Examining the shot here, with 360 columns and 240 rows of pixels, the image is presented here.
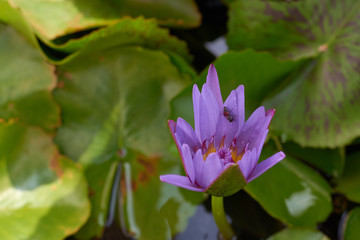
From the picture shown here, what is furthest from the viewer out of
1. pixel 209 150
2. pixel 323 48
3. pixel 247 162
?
pixel 323 48

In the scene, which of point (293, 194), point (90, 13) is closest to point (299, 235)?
point (293, 194)

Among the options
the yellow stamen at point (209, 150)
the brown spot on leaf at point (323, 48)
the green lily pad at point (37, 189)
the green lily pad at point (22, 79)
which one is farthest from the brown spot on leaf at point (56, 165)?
the brown spot on leaf at point (323, 48)

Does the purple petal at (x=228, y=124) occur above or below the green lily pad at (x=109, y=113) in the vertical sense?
above

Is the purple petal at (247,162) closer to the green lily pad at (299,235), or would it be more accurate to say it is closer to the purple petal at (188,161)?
the purple petal at (188,161)

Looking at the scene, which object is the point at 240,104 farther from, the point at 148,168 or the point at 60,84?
the point at 60,84

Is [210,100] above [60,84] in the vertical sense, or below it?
above

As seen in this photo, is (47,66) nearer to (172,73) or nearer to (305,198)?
(172,73)
